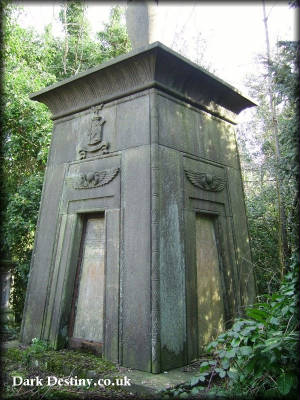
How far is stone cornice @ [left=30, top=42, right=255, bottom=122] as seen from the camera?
4766 mm

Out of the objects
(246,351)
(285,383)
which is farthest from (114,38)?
(285,383)

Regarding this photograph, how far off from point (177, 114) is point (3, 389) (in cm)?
414

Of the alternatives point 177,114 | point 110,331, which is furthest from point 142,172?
point 110,331

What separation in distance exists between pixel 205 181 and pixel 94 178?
5.50ft

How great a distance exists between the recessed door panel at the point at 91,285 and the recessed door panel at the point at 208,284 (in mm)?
1381

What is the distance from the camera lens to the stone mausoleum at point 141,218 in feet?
14.1

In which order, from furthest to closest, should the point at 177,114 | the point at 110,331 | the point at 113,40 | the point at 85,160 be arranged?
the point at 113,40, the point at 85,160, the point at 177,114, the point at 110,331

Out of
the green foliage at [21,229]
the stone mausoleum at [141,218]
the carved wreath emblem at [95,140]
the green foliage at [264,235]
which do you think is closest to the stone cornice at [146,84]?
the stone mausoleum at [141,218]

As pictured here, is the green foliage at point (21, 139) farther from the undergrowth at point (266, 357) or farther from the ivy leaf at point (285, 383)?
the ivy leaf at point (285, 383)

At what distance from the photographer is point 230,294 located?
5.30 meters

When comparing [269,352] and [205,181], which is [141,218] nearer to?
[205,181]

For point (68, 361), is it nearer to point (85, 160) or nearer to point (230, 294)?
point (230, 294)

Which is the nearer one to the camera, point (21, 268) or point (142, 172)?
point (142, 172)

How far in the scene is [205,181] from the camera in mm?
5277
